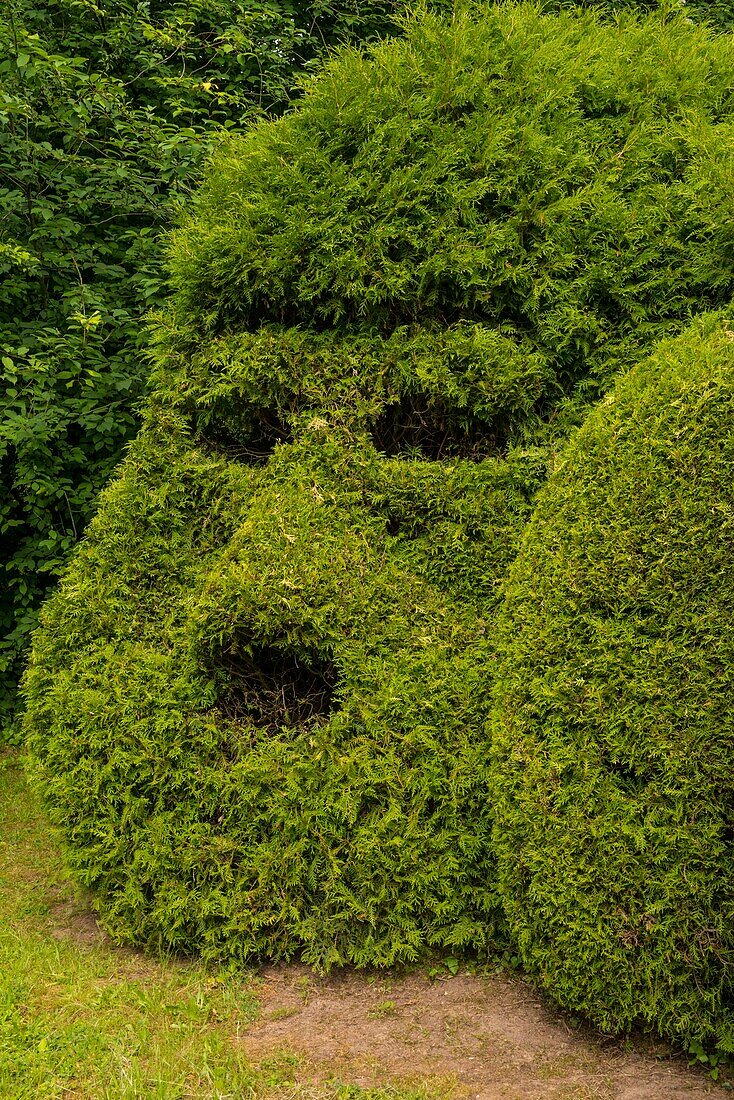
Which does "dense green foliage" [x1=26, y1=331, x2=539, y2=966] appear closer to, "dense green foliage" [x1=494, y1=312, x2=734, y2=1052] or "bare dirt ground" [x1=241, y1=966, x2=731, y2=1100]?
"bare dirt ground" [x1=241, y1=966, x2=731, y2=1100]

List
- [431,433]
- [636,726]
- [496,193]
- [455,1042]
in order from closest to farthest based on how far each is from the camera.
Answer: [636,726]
[455,1042]
[496,193]
[431,433]

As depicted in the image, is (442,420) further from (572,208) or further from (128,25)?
(128,25)

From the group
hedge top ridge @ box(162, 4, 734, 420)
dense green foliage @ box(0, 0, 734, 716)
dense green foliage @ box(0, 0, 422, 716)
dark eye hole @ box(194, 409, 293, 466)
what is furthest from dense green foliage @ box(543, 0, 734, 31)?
dark eye hole @ box(194, 409, 293, 466)

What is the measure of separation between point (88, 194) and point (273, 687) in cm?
433

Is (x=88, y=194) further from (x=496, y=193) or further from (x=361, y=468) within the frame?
(x=361, y=468)

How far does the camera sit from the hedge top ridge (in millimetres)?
3961

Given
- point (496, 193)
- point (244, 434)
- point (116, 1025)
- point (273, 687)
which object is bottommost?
point (116, 1025)

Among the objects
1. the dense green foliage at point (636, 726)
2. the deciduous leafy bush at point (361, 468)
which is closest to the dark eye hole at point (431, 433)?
the deciduous leafy bush at point (361, 468)

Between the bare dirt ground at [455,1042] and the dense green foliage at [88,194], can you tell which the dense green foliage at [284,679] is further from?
the dense green foliage at [88,194]

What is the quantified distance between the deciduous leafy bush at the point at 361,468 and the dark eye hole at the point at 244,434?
0.06 ft

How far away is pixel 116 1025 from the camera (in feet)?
11.1

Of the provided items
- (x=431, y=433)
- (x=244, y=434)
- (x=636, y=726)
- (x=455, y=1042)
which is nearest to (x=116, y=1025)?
(x=455, y=1042)

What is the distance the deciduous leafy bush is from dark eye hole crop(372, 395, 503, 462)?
16 millimetres

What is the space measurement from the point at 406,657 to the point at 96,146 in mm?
5066
